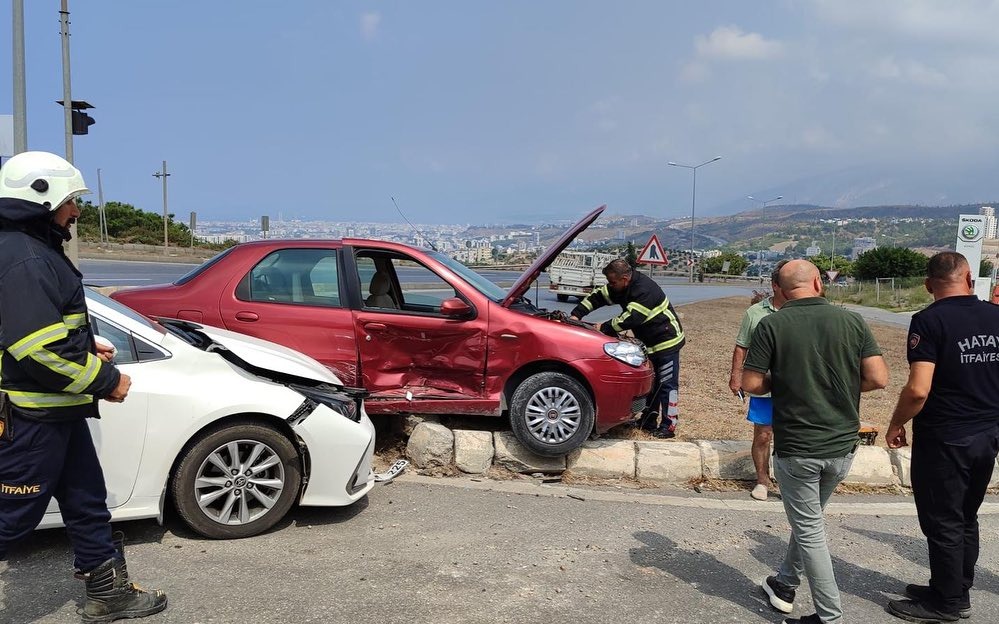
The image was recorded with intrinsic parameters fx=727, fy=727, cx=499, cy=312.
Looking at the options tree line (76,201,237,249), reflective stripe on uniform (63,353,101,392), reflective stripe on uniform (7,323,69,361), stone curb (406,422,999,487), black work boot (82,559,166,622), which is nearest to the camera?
reflective stripe on uniform (7,323,69,361)

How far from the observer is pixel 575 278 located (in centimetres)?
2684

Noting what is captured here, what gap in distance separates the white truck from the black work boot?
22780 millimetres

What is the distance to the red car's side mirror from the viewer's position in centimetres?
560

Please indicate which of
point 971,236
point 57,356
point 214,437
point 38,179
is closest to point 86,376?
point 57,356

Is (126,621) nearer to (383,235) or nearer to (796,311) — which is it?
(796,311)

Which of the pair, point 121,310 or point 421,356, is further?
point 421,356

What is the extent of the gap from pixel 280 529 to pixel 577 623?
1.94 metres

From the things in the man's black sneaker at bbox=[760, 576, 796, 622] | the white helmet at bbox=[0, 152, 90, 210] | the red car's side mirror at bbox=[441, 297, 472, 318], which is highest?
the white helmet at bbox=[0, 152, 90, 210]

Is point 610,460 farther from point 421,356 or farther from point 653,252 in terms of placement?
point 653,252

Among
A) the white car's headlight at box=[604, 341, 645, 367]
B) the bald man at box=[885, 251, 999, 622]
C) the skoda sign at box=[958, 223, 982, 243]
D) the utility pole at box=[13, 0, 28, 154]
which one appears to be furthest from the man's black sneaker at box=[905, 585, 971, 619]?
the skoda sign at box=[958, 223, 982, 243]

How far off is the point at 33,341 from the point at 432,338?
3203mm

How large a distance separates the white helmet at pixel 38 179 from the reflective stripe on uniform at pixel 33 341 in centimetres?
53

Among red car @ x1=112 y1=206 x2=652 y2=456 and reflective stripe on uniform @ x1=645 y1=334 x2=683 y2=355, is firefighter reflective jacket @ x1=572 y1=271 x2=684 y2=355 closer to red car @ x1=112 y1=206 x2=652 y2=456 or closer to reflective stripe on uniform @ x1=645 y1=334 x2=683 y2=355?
reflective stripe on uniform @ x1=645 y1=334 x2=683 y2=355

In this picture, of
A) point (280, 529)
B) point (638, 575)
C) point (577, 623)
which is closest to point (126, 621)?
point (280, 529)
